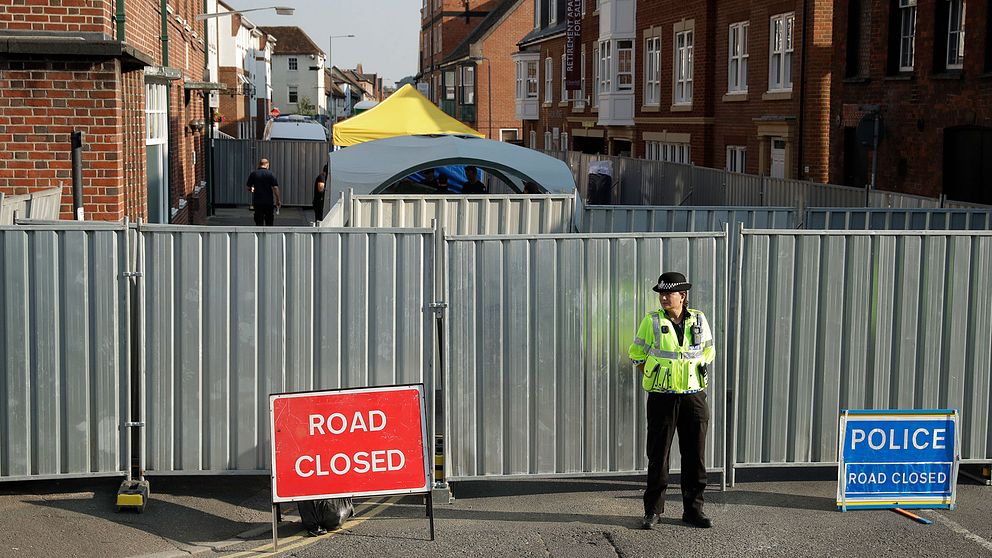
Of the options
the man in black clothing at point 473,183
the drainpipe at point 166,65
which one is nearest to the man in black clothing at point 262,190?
the drainpipe at point 166,65

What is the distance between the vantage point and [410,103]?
2755 centimetres

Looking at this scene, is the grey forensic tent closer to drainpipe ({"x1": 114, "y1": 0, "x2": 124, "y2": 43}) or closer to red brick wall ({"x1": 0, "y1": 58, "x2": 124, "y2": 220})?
drainpipe ({"x1": 114, "y1": 0, "x2": 124, "y2": 43})

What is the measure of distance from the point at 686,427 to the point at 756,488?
1.18 meters

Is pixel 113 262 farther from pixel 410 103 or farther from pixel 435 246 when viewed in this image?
pixel 410 103

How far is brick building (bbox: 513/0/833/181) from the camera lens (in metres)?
27.7

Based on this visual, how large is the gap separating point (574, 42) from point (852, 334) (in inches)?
1562

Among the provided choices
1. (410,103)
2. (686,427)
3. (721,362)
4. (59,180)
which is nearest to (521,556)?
(686,427)

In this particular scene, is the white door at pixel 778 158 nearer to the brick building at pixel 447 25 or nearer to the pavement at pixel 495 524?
the pavement at pixel 495 524

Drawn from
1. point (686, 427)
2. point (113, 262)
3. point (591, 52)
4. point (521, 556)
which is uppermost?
point (591, 52)

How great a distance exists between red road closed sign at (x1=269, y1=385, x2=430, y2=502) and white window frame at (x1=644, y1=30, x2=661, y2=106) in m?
31.6

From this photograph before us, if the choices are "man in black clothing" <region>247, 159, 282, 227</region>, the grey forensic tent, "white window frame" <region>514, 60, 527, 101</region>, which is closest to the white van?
"man in black clothing" <region>247, 159, 282, 227</region>

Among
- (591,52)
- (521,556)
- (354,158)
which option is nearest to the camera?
(521,556)

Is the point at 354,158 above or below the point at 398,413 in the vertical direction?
above

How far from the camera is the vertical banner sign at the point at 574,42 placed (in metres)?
47.0
